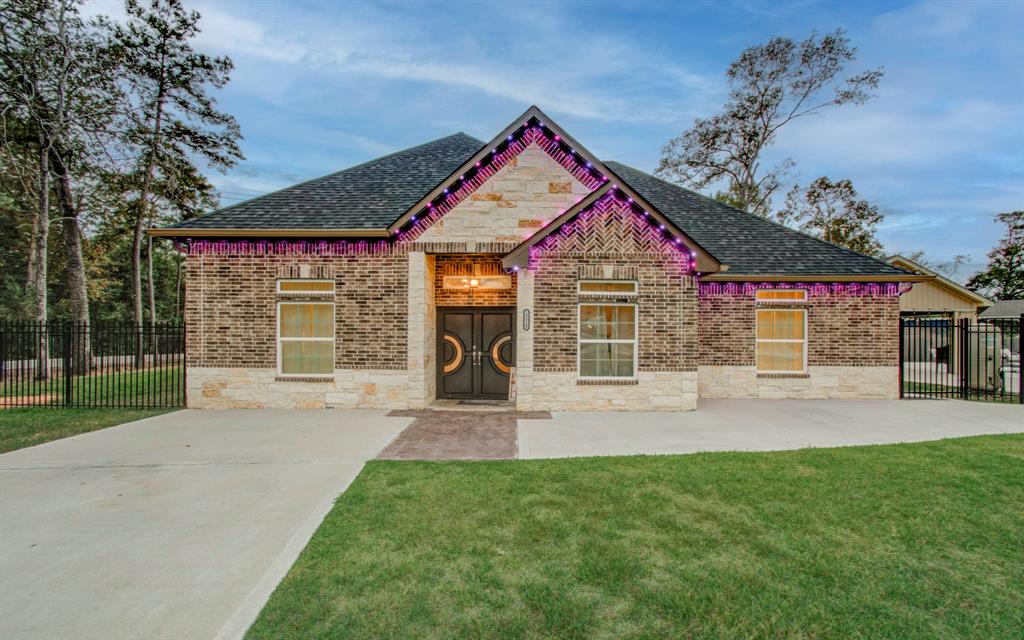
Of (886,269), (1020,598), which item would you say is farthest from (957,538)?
(886,269)

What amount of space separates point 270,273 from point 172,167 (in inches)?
697

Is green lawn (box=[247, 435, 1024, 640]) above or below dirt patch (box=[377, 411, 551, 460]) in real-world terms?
above

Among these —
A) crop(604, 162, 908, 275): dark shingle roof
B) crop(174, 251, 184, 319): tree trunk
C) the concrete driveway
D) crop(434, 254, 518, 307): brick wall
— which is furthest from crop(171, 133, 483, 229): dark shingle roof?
crop(174, 251, 184, 319): tree trunk

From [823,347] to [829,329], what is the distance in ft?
1.74

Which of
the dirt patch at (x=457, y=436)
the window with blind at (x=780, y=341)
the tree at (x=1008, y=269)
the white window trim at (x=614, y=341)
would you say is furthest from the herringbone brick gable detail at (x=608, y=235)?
the tree at (x=1008, y=269)

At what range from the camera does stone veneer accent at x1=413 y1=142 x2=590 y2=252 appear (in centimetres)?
1080

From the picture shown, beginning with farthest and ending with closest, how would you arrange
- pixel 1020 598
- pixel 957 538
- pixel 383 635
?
pixel 957 538
pixel 1020 598
pixel 383 635

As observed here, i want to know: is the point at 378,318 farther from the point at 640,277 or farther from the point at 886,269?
the point at 886,269

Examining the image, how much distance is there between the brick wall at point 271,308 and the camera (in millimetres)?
10828

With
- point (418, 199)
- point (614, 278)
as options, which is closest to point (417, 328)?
point (418, 199)

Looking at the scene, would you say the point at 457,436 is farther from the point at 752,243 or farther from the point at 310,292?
the point at 752,243

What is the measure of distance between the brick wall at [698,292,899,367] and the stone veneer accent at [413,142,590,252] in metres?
5.29

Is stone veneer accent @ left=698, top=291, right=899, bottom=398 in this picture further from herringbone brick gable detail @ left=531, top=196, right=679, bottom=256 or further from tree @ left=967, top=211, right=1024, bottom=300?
tree @ left=967, top=211, right=1024, bottom=300

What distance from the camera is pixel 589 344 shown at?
1072cm
